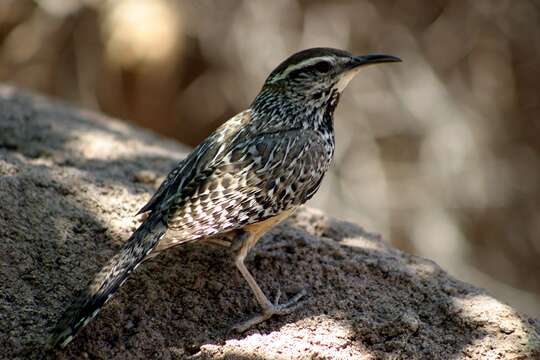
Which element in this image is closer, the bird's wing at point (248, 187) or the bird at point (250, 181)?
the bird at point (250, 181)

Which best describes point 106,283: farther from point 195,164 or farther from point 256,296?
point 195,164

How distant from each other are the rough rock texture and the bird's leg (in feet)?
0.17

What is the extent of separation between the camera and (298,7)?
400 inches

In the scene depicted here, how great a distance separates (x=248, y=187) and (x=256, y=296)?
1.94 feet

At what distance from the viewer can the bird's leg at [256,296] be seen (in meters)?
3.81

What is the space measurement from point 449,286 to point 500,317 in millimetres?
367

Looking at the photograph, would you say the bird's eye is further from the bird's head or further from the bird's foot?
the bird's foot

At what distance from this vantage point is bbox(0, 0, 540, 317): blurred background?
931 cm

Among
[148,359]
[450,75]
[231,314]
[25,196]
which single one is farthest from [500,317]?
[450,75]

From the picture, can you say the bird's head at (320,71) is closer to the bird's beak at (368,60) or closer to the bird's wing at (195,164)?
the bird's beak at (368,60)

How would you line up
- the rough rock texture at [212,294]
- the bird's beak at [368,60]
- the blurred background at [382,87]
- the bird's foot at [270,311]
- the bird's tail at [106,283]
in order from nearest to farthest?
the bird's tail at [106,283] → the rough rock texture at [212,294] → the bird's foot at [270,311] → the bird's beak at [368,60] → the blurred background at [382,87]

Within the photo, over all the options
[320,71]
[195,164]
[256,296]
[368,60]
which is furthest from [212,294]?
[368,60]

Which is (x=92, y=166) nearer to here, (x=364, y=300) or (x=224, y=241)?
(x=224, y=241)

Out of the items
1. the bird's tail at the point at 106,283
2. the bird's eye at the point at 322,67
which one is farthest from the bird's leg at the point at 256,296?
the bird's eye at the point at 322,67
